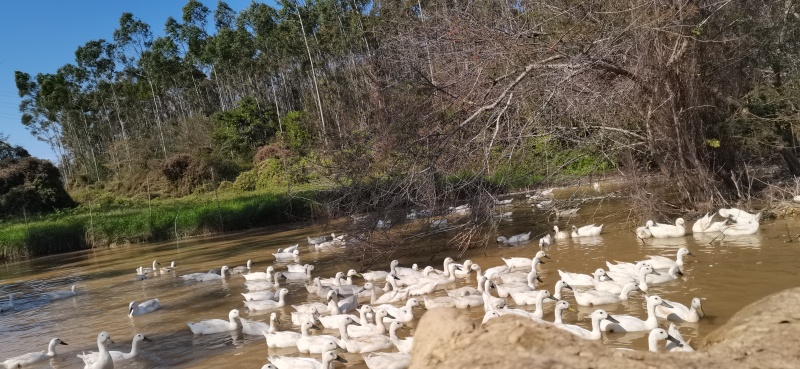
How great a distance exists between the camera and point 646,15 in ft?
40.7

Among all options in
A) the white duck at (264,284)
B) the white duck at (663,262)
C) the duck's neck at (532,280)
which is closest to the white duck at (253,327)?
the white duck at (264,284)

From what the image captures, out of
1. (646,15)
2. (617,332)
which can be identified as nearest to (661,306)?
(617,332)

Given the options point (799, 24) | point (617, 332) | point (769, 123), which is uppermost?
point (799, 24)

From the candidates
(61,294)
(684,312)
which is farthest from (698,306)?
(61,294)

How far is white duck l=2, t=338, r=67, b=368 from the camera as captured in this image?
10.3 m

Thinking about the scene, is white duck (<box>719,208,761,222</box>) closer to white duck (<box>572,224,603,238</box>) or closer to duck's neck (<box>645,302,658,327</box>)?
white duck (<box>572,224,603,238</box>)

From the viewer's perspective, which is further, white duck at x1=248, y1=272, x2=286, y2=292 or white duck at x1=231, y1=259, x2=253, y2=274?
white duck at x1=231, y1=259, x2=253, y2=274

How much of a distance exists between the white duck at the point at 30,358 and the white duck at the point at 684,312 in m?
9.65

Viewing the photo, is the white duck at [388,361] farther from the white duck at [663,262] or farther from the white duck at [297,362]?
the white duck at [663,262]

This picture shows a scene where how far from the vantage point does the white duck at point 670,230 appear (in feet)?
42.4

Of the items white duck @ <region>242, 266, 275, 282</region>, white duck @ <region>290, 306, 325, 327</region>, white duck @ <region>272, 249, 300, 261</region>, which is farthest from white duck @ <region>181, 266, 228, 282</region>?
white duck @ <region>290, 306, 325, 327</region>

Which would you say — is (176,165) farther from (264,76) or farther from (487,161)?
(487,161)

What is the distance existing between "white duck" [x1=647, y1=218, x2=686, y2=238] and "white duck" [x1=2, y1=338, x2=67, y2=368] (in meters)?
11.6

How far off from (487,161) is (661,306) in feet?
15.3
